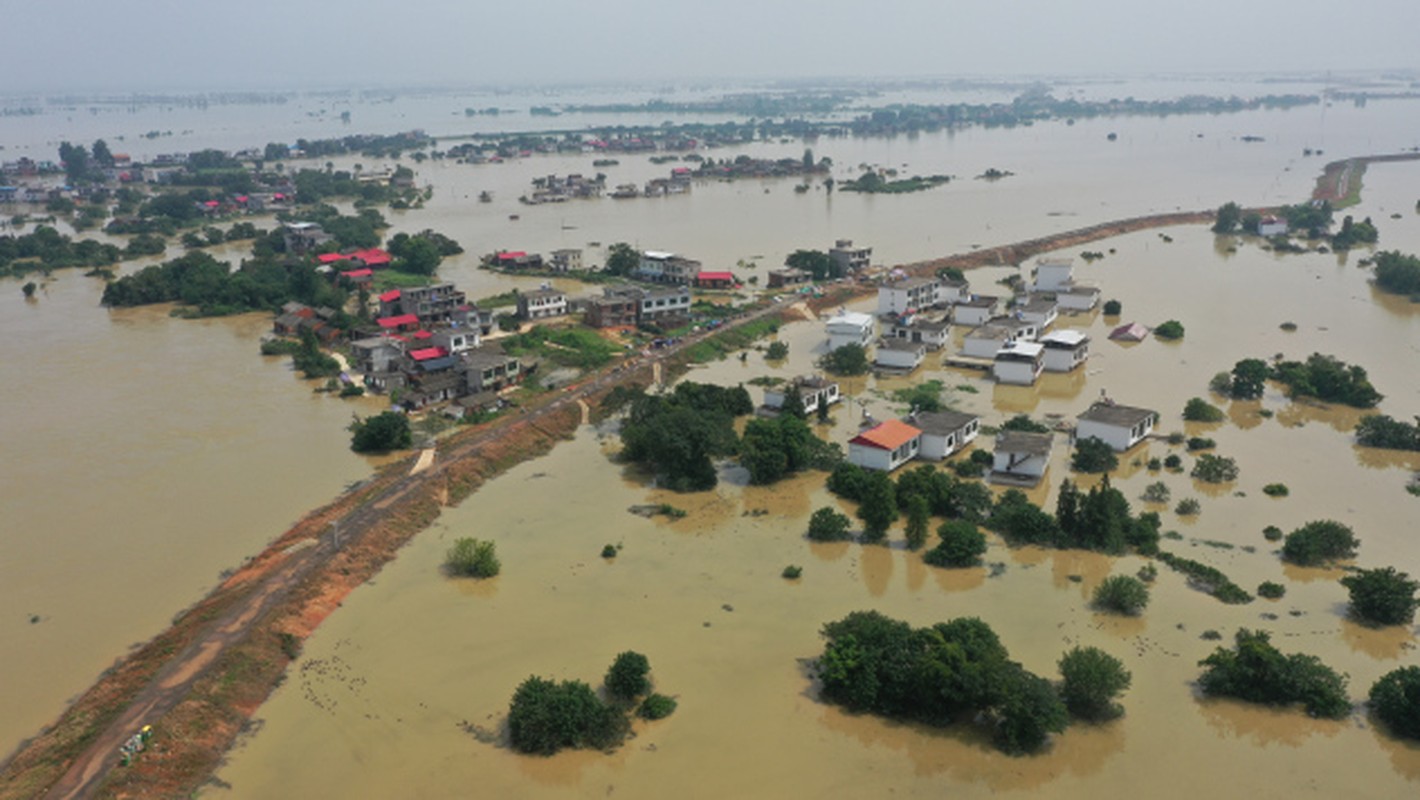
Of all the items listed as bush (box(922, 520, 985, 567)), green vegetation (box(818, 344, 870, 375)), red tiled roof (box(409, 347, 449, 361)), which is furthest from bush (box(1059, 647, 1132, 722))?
red tiled roof (box(409, 347, 449, 361))

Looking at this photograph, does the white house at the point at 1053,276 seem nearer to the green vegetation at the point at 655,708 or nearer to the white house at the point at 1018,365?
the white house at the point at 1018,365

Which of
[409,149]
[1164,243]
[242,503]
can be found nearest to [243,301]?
[242,503]

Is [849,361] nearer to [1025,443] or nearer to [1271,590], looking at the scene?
[1025,443]

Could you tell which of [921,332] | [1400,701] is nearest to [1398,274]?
[921,332]

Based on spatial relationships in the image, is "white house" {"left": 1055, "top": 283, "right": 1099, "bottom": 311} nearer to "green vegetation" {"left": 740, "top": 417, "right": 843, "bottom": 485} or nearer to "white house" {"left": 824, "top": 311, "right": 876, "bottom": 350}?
"white house" {"left": 824, "top": 311, "right": 876, "bottom": 350}

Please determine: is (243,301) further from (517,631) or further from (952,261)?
(952,261)

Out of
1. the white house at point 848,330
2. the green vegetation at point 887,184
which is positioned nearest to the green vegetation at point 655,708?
the white house at point 848,330
